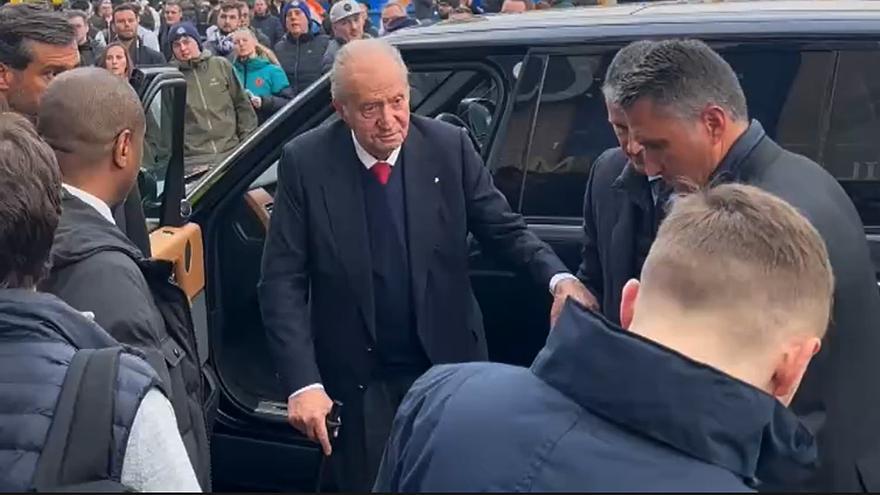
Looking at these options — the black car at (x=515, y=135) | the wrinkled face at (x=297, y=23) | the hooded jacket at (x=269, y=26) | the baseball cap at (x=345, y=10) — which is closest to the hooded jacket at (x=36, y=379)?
the black car at (x=515, y=135)

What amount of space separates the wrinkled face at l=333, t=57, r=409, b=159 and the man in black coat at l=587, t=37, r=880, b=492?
27.8 inches

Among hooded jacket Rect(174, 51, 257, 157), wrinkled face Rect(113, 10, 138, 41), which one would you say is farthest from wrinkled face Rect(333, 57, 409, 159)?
wrinkled face Rect(113, 10, 138, 41)

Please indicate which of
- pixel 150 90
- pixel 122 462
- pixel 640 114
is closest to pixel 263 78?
pixel 150 90

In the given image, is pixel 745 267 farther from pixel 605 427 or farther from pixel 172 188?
pixel 172 188

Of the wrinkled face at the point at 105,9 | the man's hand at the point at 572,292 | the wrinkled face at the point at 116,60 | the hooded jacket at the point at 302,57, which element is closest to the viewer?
the man's hand at the point at 572,292

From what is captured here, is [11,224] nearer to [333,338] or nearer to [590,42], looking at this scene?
[333,338]

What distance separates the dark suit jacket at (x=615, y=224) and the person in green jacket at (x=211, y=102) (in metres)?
4.53

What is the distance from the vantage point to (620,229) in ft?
9.55

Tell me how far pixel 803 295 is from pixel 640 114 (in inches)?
43.3

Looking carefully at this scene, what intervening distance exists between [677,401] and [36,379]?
957 mm

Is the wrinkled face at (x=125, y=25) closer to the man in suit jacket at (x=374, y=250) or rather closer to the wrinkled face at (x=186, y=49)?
the wrinkled face at (x=186, y=49)

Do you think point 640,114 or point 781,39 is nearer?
point 640,114

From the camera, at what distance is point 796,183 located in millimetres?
2473

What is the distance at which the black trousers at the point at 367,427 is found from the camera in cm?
331
